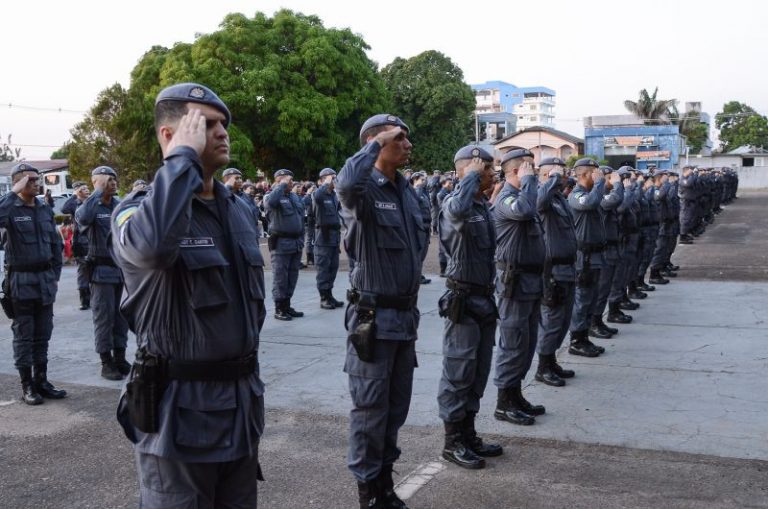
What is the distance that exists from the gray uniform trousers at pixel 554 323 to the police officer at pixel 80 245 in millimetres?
5428

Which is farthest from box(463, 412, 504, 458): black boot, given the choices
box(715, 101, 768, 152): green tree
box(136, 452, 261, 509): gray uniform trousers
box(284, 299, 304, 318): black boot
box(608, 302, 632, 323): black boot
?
box(715, 101, 768, 152): green tree

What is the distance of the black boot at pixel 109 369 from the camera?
6.96 m

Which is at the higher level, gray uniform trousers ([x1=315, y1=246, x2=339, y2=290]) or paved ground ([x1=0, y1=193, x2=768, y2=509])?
gray uniform trousers ([x1=315, y1=246, x2=339, y2=290])

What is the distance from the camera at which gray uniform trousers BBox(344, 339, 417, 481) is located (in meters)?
3.89

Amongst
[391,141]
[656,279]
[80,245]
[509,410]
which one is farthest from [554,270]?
[656,279]

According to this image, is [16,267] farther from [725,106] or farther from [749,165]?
[725,106]

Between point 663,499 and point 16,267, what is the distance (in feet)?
18.2

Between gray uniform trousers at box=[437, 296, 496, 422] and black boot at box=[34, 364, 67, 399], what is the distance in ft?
11.9

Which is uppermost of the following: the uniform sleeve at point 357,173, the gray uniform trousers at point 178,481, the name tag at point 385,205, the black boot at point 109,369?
the uniform sleeve at point 357,173

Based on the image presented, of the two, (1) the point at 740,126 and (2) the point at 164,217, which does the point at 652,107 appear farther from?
(2) the point at 164,217

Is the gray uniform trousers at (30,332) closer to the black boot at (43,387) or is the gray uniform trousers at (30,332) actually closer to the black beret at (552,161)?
the black boot at (43,387)

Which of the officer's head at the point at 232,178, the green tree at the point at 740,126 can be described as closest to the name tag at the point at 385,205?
the officer's head at the point at 232,178

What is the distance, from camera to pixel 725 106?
90562 millimetres

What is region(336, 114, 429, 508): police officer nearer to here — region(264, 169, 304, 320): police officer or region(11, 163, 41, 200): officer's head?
region(11, 163, 41, 200): officer's head
